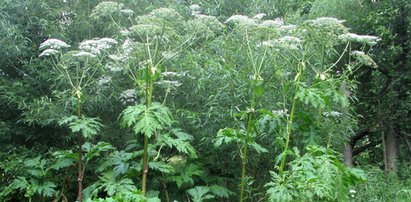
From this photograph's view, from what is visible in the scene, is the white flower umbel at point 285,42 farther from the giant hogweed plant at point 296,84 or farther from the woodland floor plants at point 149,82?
the woodland floor plants at point 149,82

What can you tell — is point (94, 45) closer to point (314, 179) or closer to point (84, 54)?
point (84, 54)

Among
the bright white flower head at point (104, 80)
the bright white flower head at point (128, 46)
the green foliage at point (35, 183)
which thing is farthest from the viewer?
the bright white flower head at point (104, 80)

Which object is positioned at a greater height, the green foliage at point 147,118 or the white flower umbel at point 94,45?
the white flower umbel at point 94,45

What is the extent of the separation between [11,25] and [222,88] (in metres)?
3.04

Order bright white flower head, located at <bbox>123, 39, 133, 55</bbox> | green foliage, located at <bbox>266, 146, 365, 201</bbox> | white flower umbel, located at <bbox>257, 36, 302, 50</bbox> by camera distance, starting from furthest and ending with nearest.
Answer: bright white flower head, located at <bbox>123, 39, 133, 55</bbox>
white flower umbel, located at <bbox>257, 36, 302, 50</bbox>
green foliage, located at <bbox>266, 146, 365, 201</bbox>

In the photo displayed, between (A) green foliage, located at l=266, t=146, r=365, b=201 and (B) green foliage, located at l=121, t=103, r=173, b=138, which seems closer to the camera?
(A) green foliage, located at l=266, t=146, r=365, b=201

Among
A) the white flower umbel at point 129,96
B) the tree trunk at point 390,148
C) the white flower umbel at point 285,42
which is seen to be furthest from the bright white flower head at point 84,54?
the tree trunk at point 390,148

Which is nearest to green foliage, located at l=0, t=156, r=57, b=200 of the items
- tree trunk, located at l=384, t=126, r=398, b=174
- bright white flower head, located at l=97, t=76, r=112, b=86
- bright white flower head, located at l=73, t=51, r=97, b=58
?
bright white flower head, located at l=97, t=76, r=112, b=86

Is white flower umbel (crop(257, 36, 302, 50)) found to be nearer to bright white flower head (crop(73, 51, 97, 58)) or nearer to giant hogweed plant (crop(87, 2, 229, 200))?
giant hogweed plant (crop(87, 2, 229, 200))

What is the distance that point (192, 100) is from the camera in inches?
229

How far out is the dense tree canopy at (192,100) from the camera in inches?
177

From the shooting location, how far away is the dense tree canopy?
449 centimetres

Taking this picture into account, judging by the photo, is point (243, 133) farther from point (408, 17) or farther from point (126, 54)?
point (408, 17)

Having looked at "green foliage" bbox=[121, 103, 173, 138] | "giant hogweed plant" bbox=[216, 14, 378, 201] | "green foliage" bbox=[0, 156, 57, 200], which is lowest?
"green foliage" bbox=[0, 156, 57, 200]
